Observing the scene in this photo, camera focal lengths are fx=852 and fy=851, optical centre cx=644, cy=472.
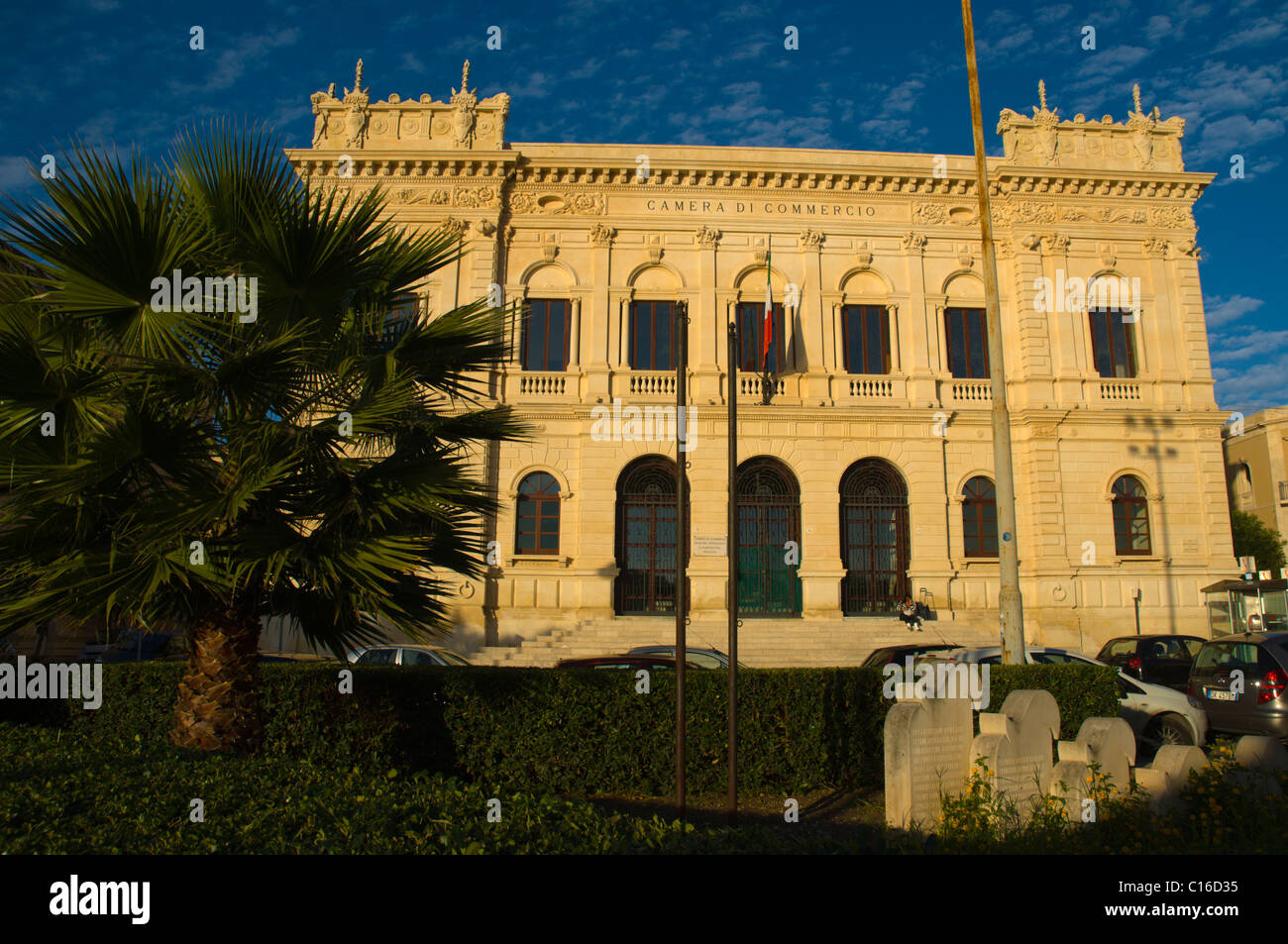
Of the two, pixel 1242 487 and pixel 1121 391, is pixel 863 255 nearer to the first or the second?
pixel 1121 391

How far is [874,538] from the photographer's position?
1037 inches

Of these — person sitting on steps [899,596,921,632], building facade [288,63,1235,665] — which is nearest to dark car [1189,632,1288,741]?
person sitting on steps [899,596,921,632]

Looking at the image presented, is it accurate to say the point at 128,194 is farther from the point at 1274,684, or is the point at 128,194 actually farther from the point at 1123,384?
the point at 1123,384

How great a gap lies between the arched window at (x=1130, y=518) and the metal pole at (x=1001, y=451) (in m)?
12.6

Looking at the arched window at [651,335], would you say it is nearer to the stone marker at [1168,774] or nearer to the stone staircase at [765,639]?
the stone staircase at [765,639]

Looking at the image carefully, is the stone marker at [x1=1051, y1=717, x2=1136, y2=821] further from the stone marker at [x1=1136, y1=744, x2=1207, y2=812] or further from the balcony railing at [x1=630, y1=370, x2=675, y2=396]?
the balcony railing at [x1=630, y1=370, x2=675, y2=396]

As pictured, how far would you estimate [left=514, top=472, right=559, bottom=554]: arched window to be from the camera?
2575cm

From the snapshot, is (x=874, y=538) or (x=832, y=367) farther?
(x=832, y=367)

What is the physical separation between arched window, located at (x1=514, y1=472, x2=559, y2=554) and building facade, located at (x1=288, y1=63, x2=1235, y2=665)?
2.7 inches

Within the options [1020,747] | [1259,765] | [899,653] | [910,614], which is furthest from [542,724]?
[910,614]

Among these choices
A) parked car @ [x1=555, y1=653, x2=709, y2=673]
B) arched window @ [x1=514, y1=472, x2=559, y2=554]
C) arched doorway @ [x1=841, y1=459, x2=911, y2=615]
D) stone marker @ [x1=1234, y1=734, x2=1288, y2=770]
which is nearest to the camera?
stone marker @ [x1=1234, y1=734, x2=1288, y2=770]

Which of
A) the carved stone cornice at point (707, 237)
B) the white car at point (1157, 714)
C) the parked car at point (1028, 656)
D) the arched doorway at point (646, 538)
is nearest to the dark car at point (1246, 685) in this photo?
the white car at point (1157, 714)

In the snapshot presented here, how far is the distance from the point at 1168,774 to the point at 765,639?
16.1m

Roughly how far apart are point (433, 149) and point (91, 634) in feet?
72.7
